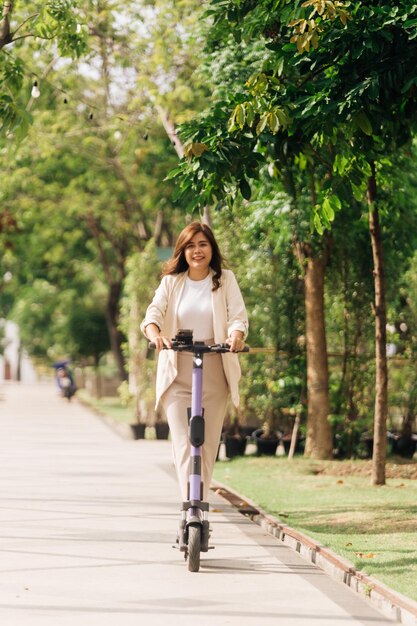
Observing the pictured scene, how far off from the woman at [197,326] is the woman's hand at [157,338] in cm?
1

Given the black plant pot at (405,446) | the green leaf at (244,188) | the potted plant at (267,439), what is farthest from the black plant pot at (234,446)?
the green leaf at (244,188)

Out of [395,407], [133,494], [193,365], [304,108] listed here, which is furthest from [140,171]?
[193,365]

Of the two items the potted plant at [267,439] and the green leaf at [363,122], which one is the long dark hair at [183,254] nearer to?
the green leaf at [363,122]

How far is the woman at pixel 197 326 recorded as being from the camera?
8391mm

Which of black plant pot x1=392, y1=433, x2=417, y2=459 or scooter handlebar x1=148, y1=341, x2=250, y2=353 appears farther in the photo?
black plant pot x1=392, y1=433, x2=417, y2=459

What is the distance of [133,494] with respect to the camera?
44.4ft

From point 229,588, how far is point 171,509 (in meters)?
4.54

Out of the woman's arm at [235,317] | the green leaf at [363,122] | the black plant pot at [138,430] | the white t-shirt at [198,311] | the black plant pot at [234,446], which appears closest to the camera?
the woman's arm at [235,317]

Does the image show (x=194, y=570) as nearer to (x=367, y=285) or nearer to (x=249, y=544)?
(x=249, y=544)

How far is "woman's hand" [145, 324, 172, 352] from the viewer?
7973mm

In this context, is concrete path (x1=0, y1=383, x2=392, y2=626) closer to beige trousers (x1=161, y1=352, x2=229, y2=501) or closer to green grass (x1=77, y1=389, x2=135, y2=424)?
beige trousers (x1=161, y1=352, x2=229, y2=501)

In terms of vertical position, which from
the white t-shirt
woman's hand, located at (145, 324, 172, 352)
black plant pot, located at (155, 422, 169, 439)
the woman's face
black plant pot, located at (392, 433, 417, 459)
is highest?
the woman's face

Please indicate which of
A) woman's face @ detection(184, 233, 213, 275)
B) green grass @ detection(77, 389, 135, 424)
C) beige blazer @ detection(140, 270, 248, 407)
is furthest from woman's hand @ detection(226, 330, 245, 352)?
green grass @ detection(77, 389, 135, 424)

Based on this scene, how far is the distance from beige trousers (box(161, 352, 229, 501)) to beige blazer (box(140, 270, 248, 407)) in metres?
0.08
